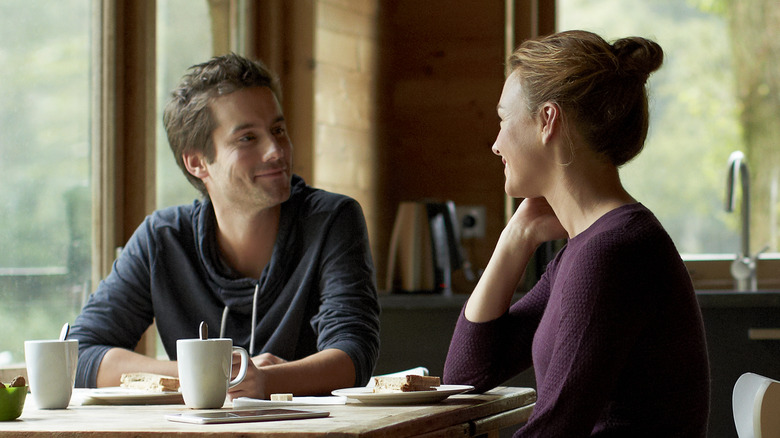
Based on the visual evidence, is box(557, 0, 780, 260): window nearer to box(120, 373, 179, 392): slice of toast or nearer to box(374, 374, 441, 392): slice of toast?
box(374, 374, 441, 392): slice of toast

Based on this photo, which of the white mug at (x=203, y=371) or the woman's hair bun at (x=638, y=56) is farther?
the woman's hair bun at (x=638, y=56)

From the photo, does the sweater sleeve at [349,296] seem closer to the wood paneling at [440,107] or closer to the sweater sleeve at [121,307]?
the sweater sleeve at [121,307]

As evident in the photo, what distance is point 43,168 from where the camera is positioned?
231 cm

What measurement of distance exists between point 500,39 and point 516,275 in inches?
79.3

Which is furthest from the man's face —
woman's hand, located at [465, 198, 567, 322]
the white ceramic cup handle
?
the white ceramic cup handle

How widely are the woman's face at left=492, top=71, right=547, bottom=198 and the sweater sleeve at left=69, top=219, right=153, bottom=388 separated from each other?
87 centimetres

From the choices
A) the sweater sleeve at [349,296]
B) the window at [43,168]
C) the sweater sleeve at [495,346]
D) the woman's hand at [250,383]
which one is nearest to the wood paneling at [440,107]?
the window at [43,168]

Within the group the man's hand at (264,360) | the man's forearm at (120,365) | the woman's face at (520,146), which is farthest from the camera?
Answer: the man's forearm at (120,365)

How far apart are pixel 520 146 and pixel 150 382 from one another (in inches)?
27.4

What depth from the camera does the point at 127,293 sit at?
6.57ft

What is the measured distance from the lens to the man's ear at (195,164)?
84.0 inches

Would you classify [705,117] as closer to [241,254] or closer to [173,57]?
[173,57]

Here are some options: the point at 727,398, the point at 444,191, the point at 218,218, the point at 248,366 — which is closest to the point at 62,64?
the point at 218,218

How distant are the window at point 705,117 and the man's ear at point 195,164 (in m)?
1.87
